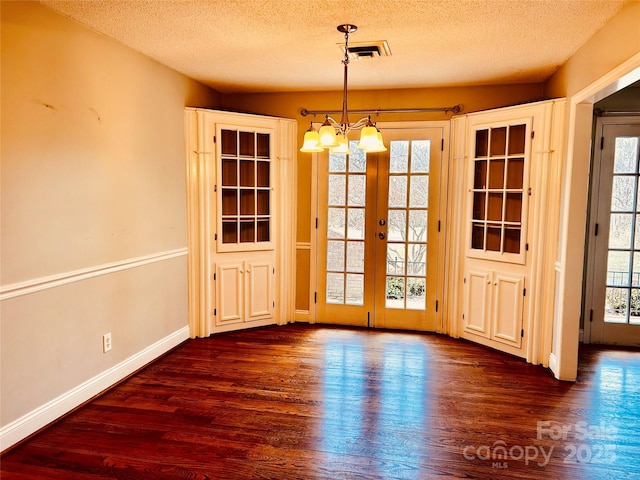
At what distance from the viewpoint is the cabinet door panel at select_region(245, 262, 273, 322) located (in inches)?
180

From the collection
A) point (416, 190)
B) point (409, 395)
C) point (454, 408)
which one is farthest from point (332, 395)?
point (416, 190)

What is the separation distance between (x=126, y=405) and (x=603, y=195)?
451 centimetres

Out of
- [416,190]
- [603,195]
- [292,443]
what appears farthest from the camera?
[416,190]

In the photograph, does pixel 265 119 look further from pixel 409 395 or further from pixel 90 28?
pixel 409 395

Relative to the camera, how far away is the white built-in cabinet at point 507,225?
11.9 feet

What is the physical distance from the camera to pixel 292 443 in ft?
8.05

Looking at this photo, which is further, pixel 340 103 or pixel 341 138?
pixel 340 103

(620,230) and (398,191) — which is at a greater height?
(398,191)

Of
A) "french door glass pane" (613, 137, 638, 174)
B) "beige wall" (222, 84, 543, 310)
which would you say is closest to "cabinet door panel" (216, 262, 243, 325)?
"beige wall" (222, 84, 543, 310)

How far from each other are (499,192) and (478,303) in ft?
3.55

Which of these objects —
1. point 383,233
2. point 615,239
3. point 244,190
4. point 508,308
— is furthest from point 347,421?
point 615,239

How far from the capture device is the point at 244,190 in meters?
4.51

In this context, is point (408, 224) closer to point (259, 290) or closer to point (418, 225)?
point (418, 225)

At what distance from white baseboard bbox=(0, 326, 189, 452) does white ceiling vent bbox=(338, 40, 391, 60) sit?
290 cm
